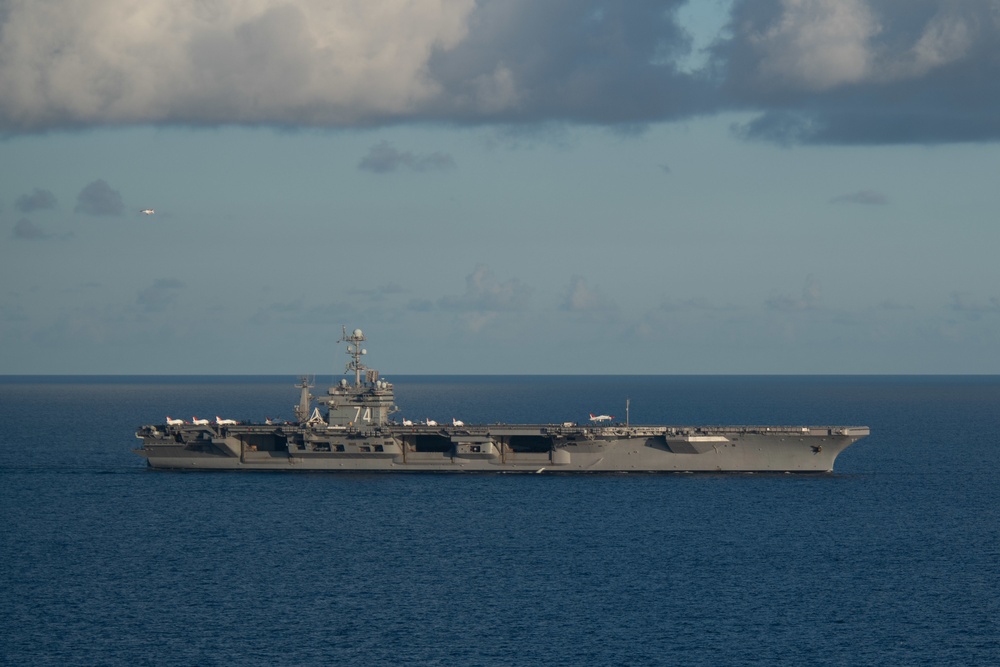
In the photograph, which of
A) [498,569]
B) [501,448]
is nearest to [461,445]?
[501,448]

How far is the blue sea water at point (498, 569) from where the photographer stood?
35438mm

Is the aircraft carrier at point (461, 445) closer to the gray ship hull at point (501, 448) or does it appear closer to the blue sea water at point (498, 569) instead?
the gray ship hull at point (501, 448)

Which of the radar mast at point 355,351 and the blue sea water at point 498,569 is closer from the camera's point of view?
the blue sea water at point 498,569

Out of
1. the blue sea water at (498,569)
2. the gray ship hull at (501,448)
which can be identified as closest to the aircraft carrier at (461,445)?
the gray ship hull at (501,448)

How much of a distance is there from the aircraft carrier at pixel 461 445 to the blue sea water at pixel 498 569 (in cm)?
110

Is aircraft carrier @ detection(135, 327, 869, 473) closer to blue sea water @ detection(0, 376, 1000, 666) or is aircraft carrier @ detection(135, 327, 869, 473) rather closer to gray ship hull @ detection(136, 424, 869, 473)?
gray ship hull @ detection(136, 424, 869, 473)

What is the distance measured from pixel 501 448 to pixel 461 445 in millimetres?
2258

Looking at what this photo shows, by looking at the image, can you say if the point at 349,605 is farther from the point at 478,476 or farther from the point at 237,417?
the point at 237,417

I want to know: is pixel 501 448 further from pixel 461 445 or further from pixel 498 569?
pixel 498 569

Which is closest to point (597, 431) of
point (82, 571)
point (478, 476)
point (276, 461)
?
point (478, 476)

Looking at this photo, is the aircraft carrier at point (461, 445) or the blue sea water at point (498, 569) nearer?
the blue sea water at point (498, 569)

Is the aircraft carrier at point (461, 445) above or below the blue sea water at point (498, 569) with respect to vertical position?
above

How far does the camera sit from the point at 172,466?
69812 mm

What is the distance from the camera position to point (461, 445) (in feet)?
217
